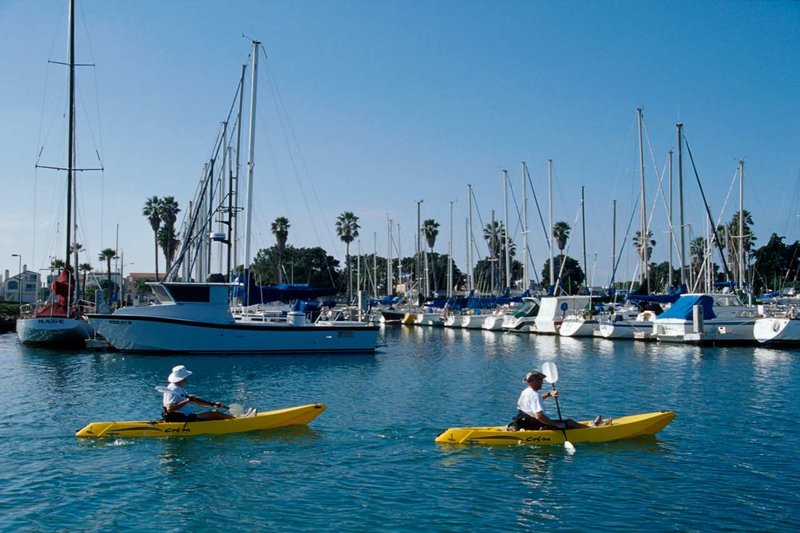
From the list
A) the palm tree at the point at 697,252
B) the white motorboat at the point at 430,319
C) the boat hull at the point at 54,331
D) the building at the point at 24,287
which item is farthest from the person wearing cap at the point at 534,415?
the building at the point at 24,287

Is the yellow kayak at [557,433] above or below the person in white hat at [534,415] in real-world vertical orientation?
below

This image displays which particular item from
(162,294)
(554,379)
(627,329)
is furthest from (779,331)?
(162,294)

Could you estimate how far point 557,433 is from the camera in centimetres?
1608

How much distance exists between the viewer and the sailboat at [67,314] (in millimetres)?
39812

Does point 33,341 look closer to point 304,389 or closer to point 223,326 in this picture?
point 223,326

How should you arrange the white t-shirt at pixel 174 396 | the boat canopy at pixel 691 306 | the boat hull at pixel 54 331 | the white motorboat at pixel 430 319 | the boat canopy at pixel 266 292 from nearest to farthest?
the white t-shirt at pixel 174 396, the boat hull at pixel 54 331, the boat canopy at pixel 266 292, the boat canopy at pixel 691 306, the white motorboat at pixel 430 319

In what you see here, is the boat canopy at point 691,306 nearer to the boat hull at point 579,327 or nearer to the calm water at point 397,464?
the boat hull at point 579,327

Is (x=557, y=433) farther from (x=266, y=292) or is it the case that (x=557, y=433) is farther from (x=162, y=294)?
(x=266, y=292)

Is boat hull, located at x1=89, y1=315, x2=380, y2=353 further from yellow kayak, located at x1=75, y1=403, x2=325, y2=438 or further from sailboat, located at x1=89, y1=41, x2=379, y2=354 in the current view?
yellow kayak, located at x1=75, y1=403, x2=325, y2=438

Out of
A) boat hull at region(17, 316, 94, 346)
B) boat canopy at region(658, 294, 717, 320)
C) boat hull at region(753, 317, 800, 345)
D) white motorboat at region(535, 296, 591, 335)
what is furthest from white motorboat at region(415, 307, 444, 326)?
boat hull at region(17, 316, 94, 346)

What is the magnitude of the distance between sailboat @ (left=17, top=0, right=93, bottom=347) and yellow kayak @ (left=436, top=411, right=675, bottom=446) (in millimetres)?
30821

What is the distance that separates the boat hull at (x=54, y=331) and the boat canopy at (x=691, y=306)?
3716cm

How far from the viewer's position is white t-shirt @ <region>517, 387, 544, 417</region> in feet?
52.1

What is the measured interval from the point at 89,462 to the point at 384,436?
6.82 m
